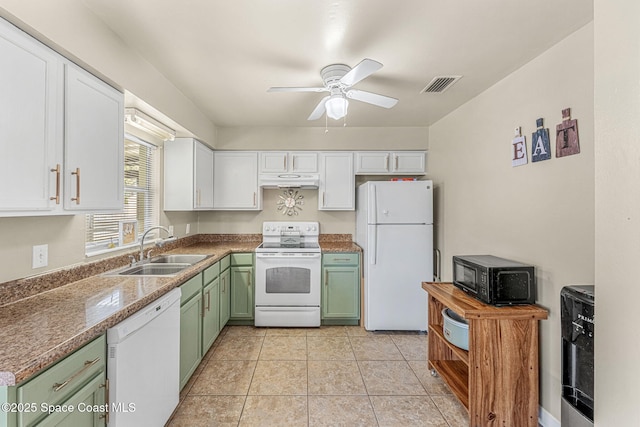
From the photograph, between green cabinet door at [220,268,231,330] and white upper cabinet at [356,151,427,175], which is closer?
green cabinet door at [220,268,231,330]

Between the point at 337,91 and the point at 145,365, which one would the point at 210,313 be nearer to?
the point at 145,365

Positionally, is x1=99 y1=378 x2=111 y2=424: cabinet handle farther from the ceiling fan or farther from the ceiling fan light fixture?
the ceiling fan light fixture

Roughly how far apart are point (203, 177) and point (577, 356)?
11.2ft

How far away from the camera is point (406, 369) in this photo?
2439mm

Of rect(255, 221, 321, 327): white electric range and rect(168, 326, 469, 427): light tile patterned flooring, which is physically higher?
rect(255, 221, 321, 327): white electric range

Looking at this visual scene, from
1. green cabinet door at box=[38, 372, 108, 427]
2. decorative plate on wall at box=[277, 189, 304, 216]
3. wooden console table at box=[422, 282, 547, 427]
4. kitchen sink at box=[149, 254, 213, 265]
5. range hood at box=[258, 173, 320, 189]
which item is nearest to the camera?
green cabinet door at box=[38, 372, 108, 427]

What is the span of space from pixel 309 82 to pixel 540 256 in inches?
81.9

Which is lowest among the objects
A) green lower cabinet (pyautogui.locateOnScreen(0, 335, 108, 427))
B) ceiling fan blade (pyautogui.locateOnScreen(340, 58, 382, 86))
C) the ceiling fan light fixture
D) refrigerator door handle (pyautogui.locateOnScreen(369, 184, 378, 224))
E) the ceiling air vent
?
green lower cabinet (pyautogui.locateOnScreen(0, 335, 108, 427))

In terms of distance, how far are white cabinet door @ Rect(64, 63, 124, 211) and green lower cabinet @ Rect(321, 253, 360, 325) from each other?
2162 millimetres

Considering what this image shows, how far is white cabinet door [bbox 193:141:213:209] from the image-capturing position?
122 inches

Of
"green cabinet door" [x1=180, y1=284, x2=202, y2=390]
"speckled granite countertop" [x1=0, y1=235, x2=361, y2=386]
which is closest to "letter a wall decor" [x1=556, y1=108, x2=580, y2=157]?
"speckled granite countertop" [x1=0, y1=235, x2=361, y2=386]

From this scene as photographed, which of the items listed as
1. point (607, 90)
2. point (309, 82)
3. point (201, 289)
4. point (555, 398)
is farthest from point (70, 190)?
point (555, 398)

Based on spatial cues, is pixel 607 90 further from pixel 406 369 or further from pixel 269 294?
pixel 269 294

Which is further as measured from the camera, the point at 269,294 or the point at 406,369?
the point at 269,294
